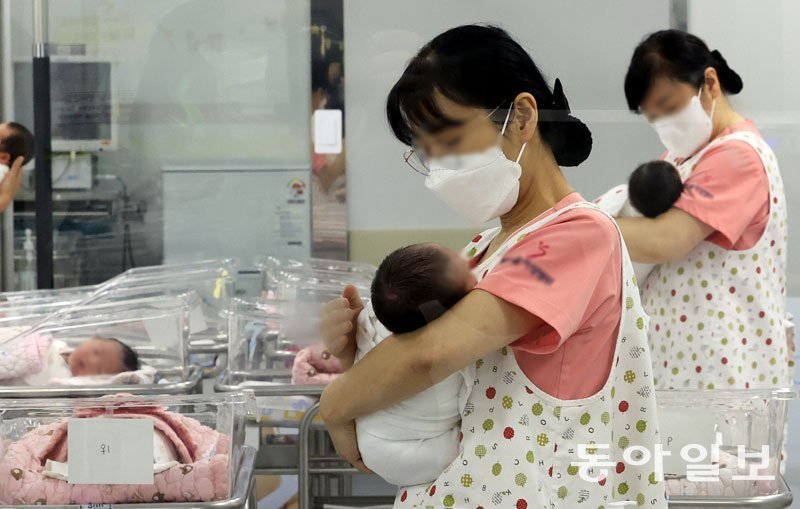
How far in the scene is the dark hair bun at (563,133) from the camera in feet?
3.20

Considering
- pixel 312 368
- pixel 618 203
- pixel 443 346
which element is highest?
pixel 618 203

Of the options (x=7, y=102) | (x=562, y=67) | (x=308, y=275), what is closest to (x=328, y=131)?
(x=308, y=275)

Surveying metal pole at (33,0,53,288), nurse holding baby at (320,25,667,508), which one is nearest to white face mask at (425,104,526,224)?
nurse holding baby at (320,25,667,508)

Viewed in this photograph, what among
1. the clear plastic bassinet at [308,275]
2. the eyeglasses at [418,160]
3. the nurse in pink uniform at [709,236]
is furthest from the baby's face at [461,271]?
the nurse in pink uniform at [709,236]

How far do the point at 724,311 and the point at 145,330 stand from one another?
3.21 ft

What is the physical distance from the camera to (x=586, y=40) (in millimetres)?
1192

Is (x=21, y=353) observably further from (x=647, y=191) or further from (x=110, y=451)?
(x=647, y=191)

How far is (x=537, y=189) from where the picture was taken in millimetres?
951

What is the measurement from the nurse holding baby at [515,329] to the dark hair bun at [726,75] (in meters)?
0.39

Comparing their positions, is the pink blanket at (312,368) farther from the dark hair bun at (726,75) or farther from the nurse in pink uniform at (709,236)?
the dark hair bun at (726,75)

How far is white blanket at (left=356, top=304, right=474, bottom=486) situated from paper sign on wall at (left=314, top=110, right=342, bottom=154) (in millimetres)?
430

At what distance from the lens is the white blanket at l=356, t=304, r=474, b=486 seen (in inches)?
36.4

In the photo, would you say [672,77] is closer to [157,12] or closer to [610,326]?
[610,326]

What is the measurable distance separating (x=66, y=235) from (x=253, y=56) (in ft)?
1.38
